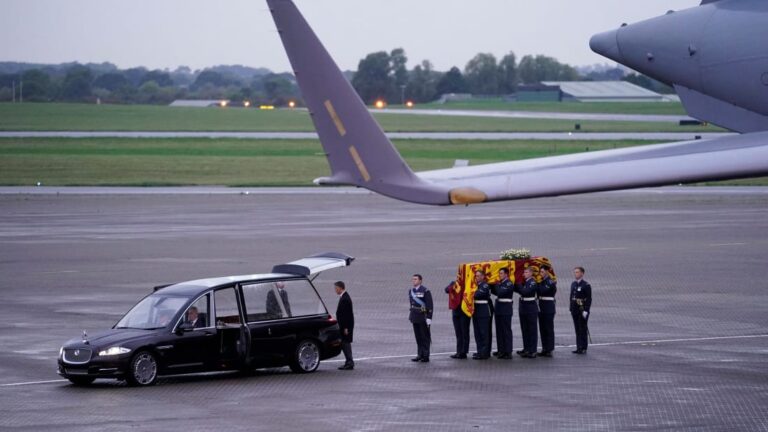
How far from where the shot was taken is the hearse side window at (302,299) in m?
21.7

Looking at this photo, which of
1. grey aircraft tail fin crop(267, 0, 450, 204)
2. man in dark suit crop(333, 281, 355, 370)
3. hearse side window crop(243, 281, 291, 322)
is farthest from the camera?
man in dark suit crop(333, 281, 355, 370)

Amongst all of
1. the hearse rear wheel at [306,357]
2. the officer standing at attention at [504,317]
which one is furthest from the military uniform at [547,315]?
the hearse rear wheel at [306,357]

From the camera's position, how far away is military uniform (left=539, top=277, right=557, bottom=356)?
899 inches

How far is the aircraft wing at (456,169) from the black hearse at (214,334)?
18.0 feet

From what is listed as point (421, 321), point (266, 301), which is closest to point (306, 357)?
point (266, 301)

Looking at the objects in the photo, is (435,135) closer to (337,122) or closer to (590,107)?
(590,107)

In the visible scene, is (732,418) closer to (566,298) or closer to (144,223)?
(566,298)

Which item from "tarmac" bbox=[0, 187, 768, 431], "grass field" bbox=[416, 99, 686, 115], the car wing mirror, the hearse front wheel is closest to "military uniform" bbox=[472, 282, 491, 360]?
"tarmac" bbox=[0, 187, 768, 431]

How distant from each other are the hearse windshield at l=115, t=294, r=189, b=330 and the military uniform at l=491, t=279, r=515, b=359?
5614mm

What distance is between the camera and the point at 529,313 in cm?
2288

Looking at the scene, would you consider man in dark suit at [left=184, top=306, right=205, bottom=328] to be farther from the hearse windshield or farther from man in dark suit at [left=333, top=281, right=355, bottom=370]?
man in dark suit at [left=333, top=281, right=355, bottom=370]

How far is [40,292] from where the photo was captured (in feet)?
101

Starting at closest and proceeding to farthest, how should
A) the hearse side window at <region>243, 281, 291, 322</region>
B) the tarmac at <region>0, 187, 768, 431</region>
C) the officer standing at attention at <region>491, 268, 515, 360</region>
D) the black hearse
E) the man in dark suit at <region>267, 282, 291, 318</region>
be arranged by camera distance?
the tarmac at <region>0, 187, 768, 431</region> < the black hearse < the hearse side window at <region>243, 281, 291, 322</region> < the man in dark suit at <region>267, 282, 291, 318</region> < the officer standing at attention at <region>491, 268, 515, 360</region>

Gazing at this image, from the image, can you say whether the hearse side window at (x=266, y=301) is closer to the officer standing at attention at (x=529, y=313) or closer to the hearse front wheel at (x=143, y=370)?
the hearse front wheel at (x=143, y=370)
